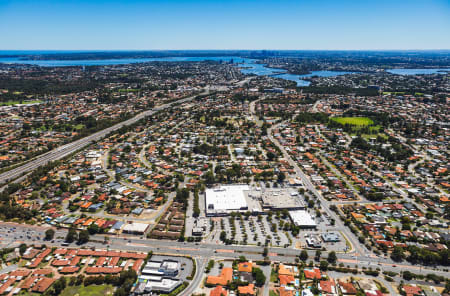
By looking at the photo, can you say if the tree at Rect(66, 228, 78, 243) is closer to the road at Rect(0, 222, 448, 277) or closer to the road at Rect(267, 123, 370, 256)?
the road at Rect(0, 222, 448, 277)

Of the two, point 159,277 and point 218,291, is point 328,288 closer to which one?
point 218,291

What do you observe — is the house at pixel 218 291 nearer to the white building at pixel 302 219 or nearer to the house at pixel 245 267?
the house at pixel 245 267

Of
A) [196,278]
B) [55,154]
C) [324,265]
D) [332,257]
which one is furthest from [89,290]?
[55,154]

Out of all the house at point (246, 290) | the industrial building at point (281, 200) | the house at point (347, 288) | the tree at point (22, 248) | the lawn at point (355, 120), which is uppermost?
the lawn at point (355, 120)

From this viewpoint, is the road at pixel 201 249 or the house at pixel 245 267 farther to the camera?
the road at pixel 201 249

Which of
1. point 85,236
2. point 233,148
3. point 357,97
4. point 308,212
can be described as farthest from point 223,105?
point 85,236

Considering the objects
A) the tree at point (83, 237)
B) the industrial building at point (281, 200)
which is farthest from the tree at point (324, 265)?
the tree at point (83, 237)
